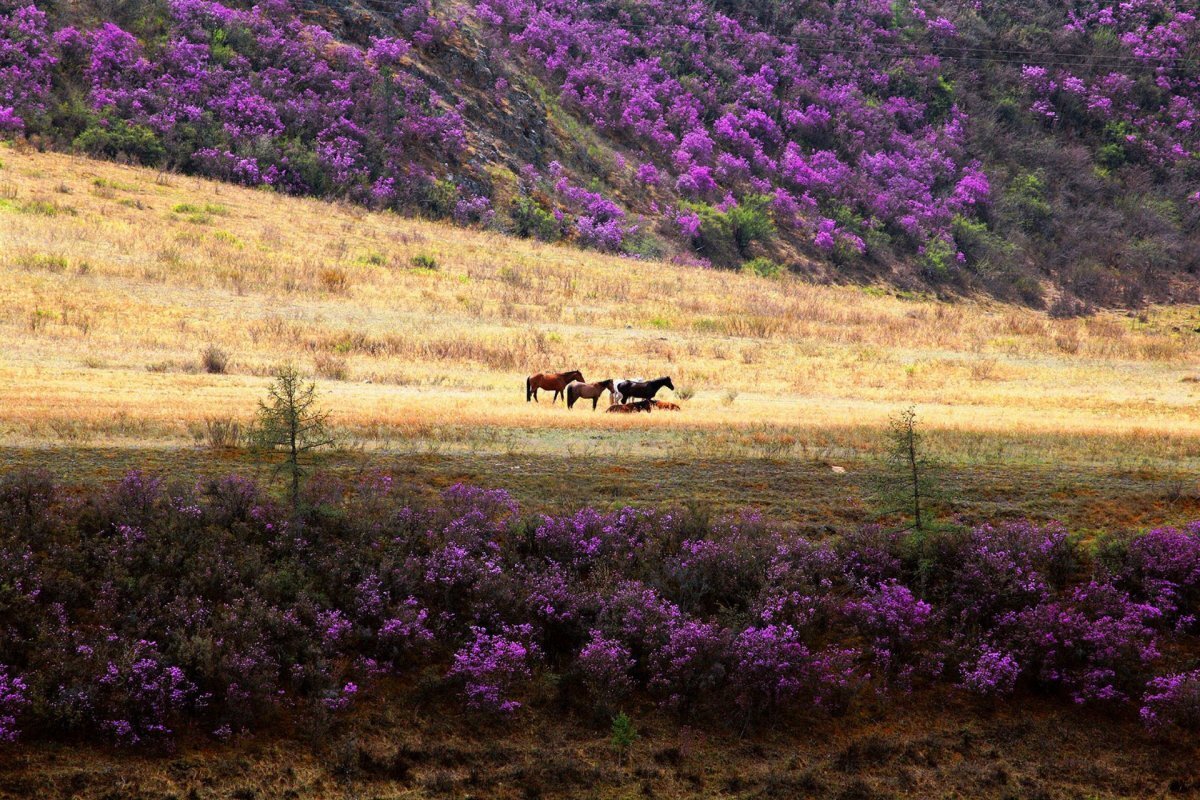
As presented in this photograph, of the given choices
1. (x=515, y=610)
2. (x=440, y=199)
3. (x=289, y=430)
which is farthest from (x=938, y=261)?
(x=515, y=610)

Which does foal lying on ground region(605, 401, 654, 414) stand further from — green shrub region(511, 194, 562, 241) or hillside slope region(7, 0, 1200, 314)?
green shrub region(511, 194, 562, 241)

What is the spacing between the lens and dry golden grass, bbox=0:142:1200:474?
1794cm

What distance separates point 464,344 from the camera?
29.7 metres

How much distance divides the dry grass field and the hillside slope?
5698mm

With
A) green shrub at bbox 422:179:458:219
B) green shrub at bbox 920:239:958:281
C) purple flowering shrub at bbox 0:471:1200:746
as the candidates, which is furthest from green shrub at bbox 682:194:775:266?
purple flowering shrub at bbox 0:471:1200:746

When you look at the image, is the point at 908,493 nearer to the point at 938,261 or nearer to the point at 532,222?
the point at 532,222

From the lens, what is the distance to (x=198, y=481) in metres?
12.6

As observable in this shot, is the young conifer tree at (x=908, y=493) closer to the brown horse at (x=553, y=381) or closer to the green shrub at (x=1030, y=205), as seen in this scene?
the brown horse at (x=553, y=381)

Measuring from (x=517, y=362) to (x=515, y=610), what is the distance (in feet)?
59.8

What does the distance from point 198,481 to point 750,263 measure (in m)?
52.3

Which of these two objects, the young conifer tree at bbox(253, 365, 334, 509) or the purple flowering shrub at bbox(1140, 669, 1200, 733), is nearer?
the purple flowering shrub at bbox(1140, 669, 1200, 733)

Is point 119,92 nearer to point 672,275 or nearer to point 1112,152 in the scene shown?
point 672,275

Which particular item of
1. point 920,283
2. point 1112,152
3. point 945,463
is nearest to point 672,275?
point 920,283

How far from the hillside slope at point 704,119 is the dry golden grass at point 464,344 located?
595cm
